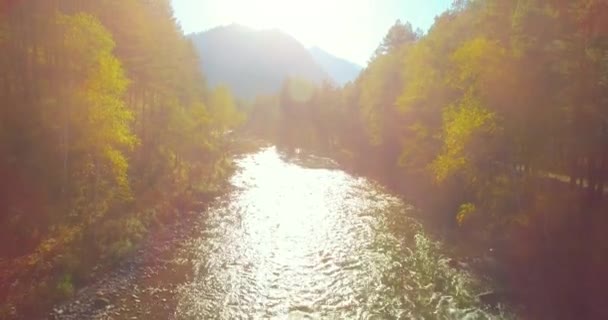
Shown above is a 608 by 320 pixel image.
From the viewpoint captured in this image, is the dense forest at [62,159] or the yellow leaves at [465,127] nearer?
the dense forest at [62,159]

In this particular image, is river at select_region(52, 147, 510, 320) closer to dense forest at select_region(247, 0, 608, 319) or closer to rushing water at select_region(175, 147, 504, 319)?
rushing water at select_region(175, 147, 504, 319)

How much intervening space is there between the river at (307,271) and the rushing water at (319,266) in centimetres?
6

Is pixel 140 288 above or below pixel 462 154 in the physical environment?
below

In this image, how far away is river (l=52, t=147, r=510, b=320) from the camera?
Answer: 21562mm

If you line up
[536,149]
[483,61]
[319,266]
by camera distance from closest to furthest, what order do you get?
1. [536,149]
2. [319,266]
3. [483,61]

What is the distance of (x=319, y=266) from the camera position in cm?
2783

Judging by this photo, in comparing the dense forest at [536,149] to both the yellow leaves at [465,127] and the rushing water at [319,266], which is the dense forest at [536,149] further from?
the rushing water at [319,266]

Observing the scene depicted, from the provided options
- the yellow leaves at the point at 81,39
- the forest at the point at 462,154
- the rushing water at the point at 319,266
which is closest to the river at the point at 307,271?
the rushing water at the point at 319,266

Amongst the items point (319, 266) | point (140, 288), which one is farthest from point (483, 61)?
point (140, 288)

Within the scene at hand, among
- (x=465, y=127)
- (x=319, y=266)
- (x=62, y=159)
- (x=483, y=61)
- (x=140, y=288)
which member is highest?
(x=483, y=61)

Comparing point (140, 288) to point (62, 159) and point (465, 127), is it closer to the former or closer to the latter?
point (62, 159)

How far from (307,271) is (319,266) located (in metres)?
1.21

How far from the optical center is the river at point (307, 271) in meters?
21.6

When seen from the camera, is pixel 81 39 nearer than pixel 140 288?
No
